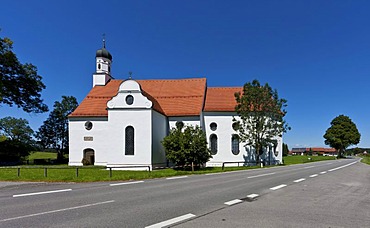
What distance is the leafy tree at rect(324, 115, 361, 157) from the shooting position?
6894 centimetres

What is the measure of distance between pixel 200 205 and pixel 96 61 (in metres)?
38.2

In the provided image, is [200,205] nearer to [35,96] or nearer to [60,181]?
[60,181]

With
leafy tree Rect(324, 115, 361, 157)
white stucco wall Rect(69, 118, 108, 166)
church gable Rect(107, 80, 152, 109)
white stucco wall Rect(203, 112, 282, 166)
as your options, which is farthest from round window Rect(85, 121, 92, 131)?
leafy tree Rect(324, 115, 361, 157)

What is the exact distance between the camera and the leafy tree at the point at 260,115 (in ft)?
109

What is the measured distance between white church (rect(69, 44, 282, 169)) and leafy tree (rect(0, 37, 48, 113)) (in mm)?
6989

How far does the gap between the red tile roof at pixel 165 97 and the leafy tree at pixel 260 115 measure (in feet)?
18.9

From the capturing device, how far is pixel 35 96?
37.9 metres

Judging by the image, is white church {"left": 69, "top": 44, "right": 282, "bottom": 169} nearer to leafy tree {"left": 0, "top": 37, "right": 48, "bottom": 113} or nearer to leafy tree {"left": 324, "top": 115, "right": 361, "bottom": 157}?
leafy tree {"left": 0, "top": 37, "right": 48, "bottom": 113}

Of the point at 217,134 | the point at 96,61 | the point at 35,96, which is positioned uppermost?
the point at 96,61

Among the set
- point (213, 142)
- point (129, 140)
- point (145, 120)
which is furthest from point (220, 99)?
point (129, 140)

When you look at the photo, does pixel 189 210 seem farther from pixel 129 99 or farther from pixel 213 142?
pixel 213 142

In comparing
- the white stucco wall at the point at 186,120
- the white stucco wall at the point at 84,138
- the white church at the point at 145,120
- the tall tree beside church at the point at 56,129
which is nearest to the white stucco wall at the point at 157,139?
the white church at the point at 145,120

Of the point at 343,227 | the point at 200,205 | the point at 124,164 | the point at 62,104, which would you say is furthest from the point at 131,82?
the point at 62,104

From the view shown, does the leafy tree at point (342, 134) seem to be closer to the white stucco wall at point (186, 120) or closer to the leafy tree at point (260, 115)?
the leafy tree at point (260, 115)
